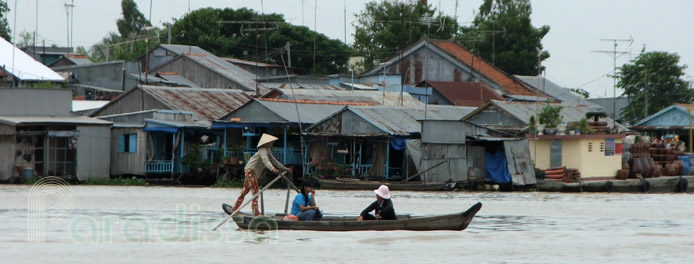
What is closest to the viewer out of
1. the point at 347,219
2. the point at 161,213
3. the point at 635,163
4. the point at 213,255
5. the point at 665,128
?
the point at 213,255

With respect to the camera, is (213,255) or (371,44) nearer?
(213,255)

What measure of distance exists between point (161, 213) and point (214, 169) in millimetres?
9985

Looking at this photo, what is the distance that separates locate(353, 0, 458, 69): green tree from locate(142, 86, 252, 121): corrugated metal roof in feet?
56.0

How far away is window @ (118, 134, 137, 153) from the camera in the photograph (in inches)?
1222

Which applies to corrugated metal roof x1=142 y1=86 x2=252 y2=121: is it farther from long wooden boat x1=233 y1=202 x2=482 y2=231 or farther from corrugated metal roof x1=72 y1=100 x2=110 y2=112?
long wooden boat x1=233 y1=202 x2=482 y2=231

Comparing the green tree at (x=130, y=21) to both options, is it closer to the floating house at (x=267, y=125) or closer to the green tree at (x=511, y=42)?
the green tree at (x=511, y=42)

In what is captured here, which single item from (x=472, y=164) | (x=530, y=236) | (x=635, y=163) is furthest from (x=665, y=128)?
(x=530, y=236)

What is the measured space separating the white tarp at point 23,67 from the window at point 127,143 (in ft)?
9.33

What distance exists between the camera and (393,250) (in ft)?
47.9

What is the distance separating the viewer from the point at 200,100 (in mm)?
34438

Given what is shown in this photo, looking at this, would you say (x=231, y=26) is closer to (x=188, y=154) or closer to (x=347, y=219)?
(x=188, y=154)

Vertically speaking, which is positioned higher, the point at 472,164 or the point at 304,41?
the point at 304,41

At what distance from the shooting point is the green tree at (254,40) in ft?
176

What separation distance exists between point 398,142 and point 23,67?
40.3 feet
